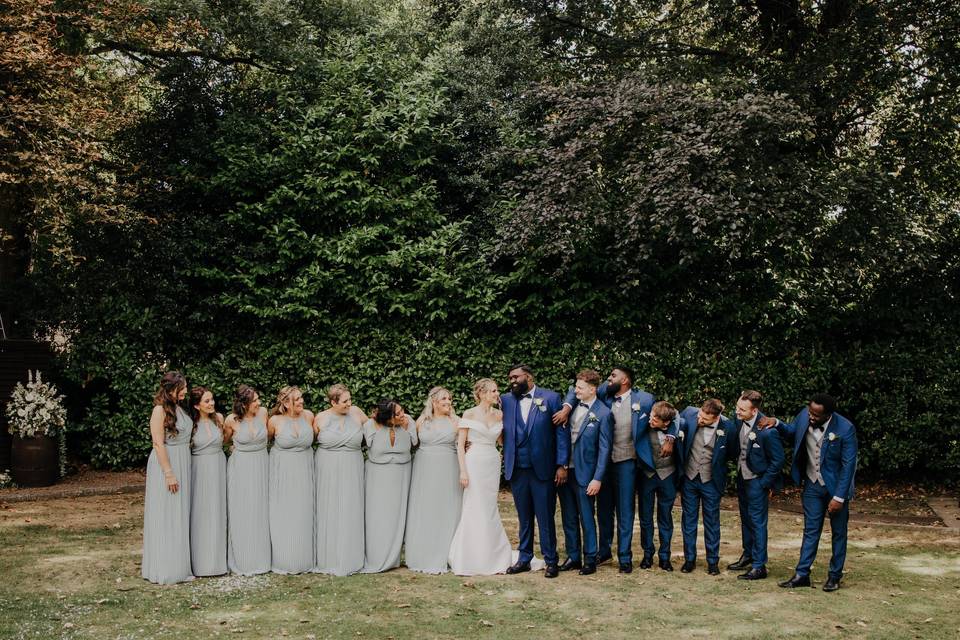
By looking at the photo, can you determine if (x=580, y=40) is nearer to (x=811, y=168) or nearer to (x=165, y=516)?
(x=811, y=168)

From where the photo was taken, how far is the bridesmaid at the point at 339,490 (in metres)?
8.41

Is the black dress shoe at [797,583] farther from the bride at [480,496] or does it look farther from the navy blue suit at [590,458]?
the bride at [480,496]

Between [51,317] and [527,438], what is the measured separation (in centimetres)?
996

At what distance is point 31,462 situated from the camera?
13336 millimetres

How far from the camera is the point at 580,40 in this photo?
51.5 feet

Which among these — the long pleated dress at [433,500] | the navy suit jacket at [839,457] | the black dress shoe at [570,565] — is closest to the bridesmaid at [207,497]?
the long pleated dress at [433,500]

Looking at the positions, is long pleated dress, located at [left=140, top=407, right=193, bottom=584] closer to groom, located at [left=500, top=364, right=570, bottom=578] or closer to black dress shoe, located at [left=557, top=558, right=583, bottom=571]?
groom, located at [left=500, top=364, right=570, bottom=578]

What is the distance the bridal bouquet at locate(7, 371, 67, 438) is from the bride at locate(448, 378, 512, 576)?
7.99 m

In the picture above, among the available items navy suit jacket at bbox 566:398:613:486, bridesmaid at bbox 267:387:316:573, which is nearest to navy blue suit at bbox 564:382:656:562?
navy suit jacket at bbox 566:398:613:486

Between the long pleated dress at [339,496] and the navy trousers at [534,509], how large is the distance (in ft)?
4.98

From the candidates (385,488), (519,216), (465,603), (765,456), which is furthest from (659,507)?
(519,216)

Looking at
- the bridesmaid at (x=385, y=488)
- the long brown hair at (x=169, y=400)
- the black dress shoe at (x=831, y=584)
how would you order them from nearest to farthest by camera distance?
the black dress shoe at (x=831, y=584) → the long brown hair at (x=169, y=400) → the bridesmaid at (x=385, y=488)

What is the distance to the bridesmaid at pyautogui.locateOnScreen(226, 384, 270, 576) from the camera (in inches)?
330

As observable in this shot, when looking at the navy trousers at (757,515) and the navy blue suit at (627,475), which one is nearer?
the navy trousers at (757,515)
